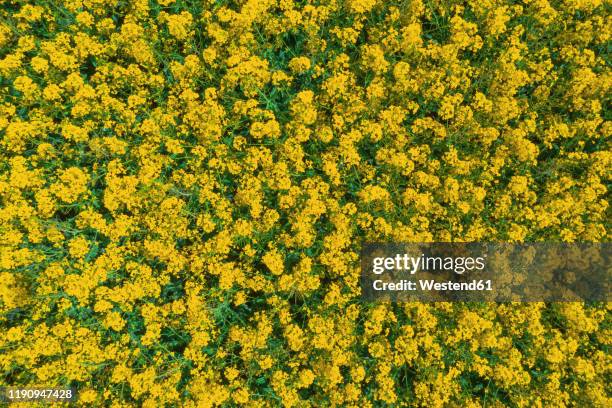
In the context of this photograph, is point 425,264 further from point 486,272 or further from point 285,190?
point 285,190

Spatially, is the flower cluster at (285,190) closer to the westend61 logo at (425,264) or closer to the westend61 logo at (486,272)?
the westend61 logo at (486,272)

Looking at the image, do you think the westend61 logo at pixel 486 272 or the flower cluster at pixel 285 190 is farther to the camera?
the westend61 logo at pixel 486 272

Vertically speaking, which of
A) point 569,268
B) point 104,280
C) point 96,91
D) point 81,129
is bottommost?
point 104,280

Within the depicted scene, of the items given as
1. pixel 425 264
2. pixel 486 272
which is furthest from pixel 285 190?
pixel 486 272

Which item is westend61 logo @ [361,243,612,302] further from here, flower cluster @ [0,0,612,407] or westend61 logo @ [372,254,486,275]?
flower cluster @ [0,0,612,407]

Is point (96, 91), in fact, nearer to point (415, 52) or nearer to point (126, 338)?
point (126, 338)

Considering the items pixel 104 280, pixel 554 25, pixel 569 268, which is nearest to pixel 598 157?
pixel 569 268

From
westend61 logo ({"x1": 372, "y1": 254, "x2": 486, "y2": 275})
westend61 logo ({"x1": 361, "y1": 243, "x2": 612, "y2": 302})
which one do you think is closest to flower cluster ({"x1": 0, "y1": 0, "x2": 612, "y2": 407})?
westend61 logo ({"x1": 361, "y1": 243, "x2": 612, "y2": 302})

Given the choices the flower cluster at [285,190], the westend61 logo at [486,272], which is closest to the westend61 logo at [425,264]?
the westend61 logo at [486,272]
